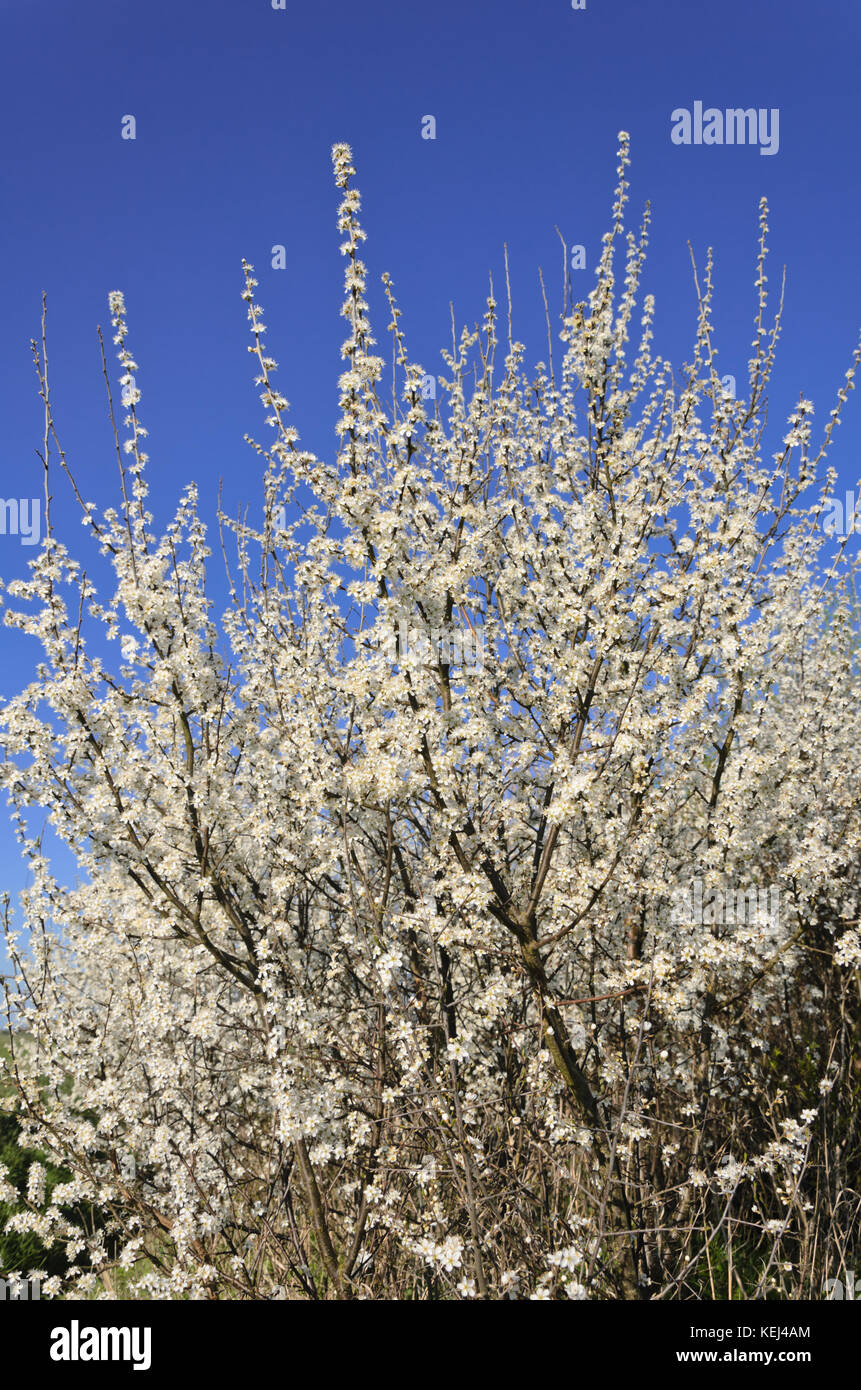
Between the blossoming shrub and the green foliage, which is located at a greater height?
the blossoming shrub

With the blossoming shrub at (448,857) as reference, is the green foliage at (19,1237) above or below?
below

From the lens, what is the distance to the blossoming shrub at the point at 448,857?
400 centimetres

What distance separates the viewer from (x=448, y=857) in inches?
174

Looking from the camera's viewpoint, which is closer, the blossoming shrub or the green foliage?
the blossoming shrub

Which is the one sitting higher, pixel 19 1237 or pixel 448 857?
pixel 448 857

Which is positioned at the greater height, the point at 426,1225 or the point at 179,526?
the point at 179,526

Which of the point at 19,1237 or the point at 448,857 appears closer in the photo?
the point at 448,857

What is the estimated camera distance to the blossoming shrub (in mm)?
4004

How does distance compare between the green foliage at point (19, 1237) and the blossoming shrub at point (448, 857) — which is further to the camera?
the green foliage at point (19, 1237)
